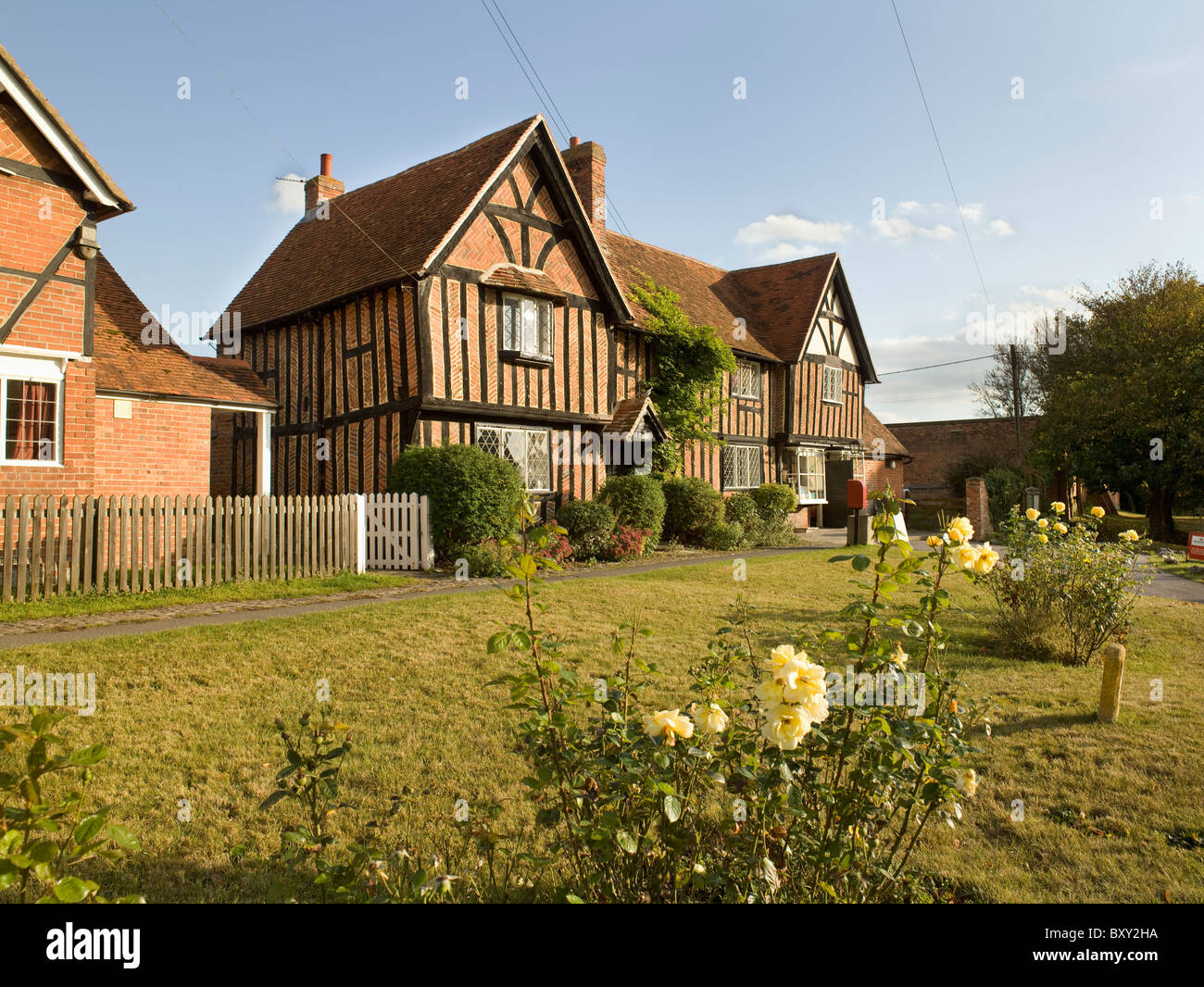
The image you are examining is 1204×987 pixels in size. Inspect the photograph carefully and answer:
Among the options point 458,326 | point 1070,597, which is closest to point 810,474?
point 458,326

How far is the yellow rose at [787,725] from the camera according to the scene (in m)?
2.12

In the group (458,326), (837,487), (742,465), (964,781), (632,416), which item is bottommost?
(964,781)

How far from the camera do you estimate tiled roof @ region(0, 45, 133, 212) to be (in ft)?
33.6

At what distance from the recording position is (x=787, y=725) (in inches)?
85.0

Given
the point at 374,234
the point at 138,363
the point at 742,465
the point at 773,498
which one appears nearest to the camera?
the point at 138,363

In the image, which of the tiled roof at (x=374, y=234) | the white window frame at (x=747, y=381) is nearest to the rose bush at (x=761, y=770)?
the tiled roof at (x=374, y=234)

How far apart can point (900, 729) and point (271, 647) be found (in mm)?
6258

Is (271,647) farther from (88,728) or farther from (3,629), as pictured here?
(3,629)

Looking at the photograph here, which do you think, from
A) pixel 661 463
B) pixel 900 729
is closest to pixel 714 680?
pixel 900 729

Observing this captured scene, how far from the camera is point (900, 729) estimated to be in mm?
2438

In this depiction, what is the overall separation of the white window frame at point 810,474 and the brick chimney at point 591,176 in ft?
34.5

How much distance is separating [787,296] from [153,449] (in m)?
20.1

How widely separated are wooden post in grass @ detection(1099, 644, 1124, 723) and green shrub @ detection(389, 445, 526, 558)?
9.26m

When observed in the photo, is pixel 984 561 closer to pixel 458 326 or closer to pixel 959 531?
pixel 959 531
